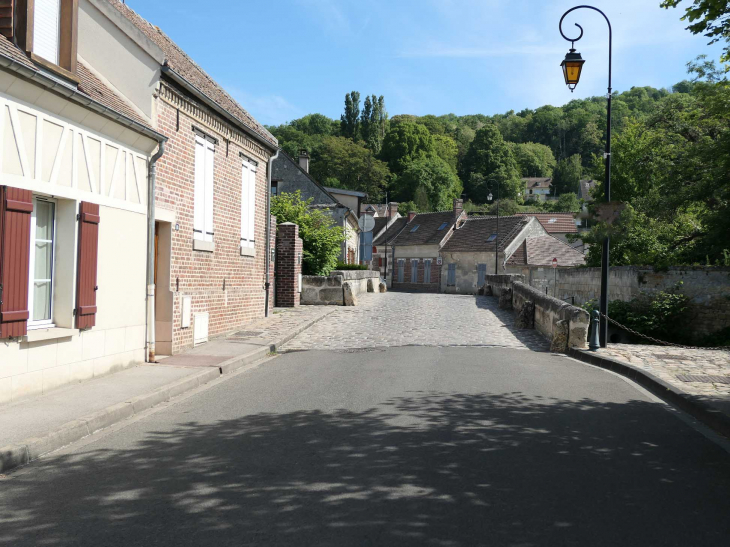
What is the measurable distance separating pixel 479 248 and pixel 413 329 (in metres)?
37.2

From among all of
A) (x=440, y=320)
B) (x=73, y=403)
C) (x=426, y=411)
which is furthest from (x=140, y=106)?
(x=440, y=320)

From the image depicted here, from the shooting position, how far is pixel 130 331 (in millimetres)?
9539

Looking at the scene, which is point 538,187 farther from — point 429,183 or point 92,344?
point 92,344

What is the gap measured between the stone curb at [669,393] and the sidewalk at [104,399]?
6.01 m

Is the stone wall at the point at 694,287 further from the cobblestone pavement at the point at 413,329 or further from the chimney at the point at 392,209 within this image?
the chimney at the point at 392,209

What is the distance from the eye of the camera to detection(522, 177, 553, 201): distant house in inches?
4828

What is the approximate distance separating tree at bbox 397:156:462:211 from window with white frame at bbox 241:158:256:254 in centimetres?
7352

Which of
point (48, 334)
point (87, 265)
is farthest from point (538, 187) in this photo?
point (48, 334)

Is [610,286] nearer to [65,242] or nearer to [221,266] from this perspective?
[221,266]

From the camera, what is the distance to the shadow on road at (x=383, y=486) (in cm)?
371

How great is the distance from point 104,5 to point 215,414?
22.1 feet

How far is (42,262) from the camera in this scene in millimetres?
7840

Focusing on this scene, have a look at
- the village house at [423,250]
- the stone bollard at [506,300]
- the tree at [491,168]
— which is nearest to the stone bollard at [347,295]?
the stone bollard at [506,300]

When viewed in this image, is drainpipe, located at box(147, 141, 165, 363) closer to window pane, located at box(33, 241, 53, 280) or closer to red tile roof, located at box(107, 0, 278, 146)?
window pane, located at box(33, 241, 53, 280)
